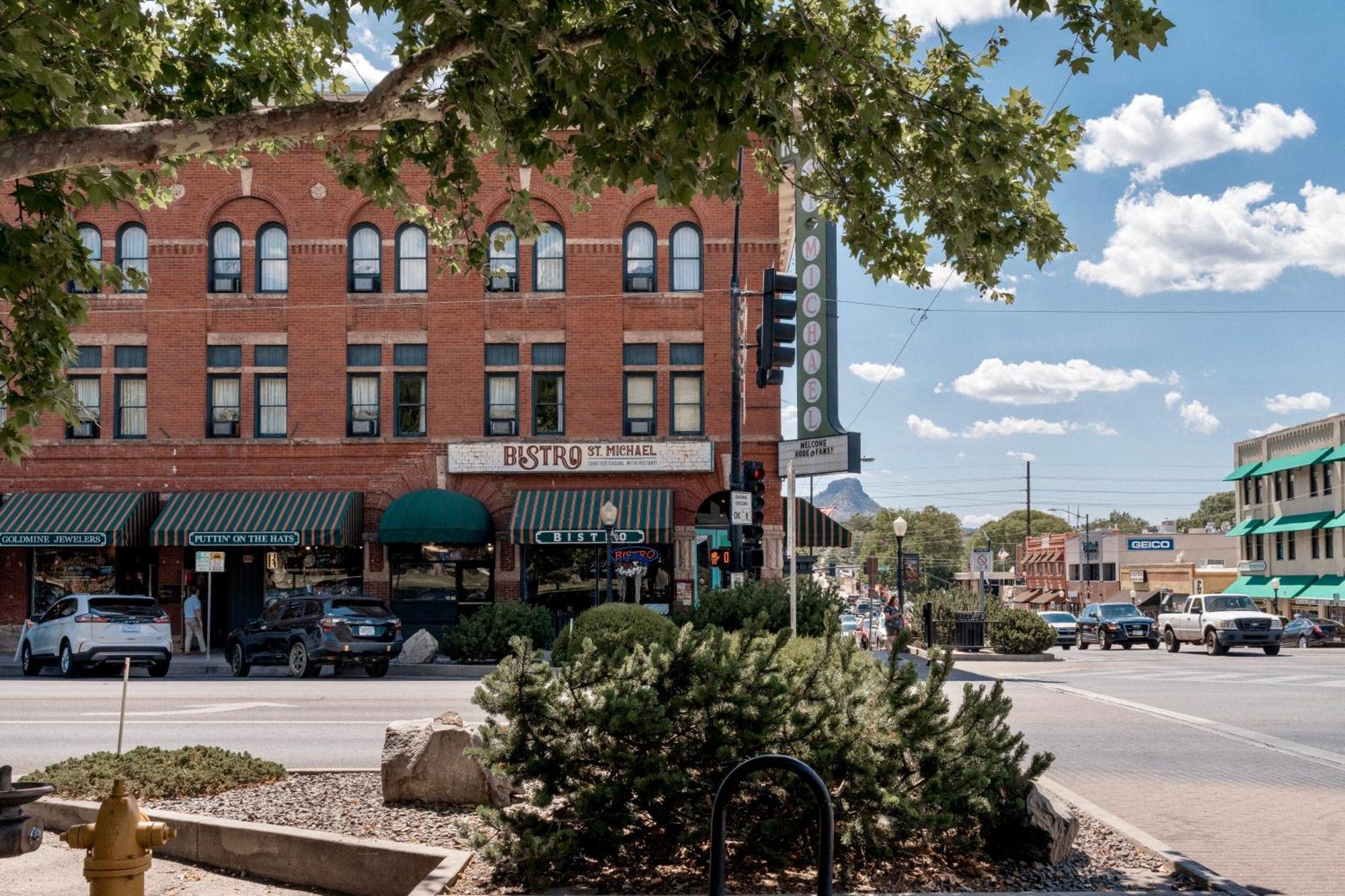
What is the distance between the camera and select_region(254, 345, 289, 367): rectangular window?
30969mm

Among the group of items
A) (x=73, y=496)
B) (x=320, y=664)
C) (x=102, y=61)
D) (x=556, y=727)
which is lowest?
(x=320, y=664)

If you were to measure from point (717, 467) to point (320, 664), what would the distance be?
36.9 ft

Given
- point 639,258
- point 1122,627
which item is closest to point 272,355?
point 639,258

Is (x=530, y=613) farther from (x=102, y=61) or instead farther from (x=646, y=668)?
(x=646, y=668)

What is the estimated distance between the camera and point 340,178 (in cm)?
1008

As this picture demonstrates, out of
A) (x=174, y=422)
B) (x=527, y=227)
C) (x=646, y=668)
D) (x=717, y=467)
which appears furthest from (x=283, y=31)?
(x=174, y=422)

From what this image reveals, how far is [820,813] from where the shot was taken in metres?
4.18

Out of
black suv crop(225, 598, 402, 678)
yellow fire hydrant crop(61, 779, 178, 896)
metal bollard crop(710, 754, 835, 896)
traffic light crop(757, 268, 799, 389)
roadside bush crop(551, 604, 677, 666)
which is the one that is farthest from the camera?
black suv crop(225, 598, 402, 678)

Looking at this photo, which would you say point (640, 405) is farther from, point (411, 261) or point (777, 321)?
point (777, 321)

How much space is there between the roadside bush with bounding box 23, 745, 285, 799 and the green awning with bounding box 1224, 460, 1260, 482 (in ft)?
208

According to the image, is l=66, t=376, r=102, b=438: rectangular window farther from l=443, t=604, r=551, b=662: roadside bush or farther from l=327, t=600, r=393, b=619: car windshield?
l=443, t=604, r=551, b=662: roadside bush

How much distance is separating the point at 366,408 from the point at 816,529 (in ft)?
40.0

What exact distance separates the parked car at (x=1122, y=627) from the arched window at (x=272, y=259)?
3135 cm

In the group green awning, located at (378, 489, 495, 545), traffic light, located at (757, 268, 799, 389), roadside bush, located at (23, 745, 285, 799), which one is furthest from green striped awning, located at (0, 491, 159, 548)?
roadside bush, located at (23, 745, 285, 799)
